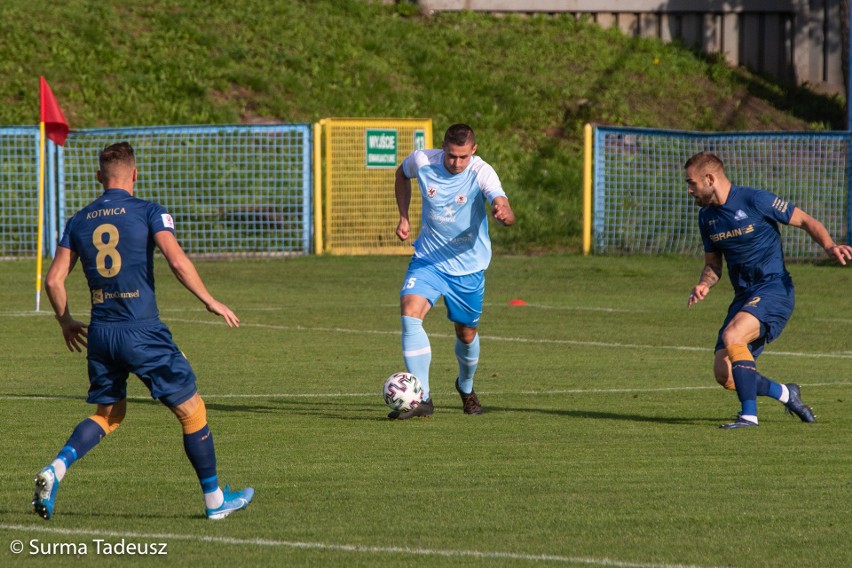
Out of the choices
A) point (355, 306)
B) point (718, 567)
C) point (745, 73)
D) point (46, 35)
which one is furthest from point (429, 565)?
point (745, 73)

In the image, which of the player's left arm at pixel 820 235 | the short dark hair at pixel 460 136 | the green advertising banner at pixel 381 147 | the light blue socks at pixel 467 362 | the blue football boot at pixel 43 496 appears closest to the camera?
the blue football boot at pixel 43 496

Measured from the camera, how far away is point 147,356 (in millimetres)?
7012

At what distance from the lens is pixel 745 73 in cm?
3494

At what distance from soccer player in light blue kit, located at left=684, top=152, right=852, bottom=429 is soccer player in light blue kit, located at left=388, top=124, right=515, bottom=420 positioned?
1577 mm

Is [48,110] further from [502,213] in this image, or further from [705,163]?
[705,163]

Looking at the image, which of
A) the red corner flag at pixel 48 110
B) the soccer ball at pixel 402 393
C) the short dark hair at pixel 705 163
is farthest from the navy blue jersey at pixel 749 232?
the red corner flag at pixel 48 110

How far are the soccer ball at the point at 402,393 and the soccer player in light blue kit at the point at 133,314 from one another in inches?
122

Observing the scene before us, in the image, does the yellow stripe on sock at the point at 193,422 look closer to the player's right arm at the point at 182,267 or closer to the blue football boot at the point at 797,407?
the player's right arm at the point at 182,267

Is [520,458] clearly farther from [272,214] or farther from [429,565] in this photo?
[272,214]

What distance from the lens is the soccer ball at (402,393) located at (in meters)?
10.2

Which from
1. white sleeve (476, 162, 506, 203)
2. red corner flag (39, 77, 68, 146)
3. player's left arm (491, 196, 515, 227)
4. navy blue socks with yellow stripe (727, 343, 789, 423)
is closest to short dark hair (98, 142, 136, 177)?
player's left arm (491, 196, 515, 227)

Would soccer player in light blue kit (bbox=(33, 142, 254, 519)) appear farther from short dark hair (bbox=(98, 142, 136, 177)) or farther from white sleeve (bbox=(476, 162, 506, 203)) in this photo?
white sleeve (bbox=(476, 162, 506, 203))

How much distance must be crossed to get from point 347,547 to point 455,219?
15.6 ft

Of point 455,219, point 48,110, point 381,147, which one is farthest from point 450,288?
point 381,147
